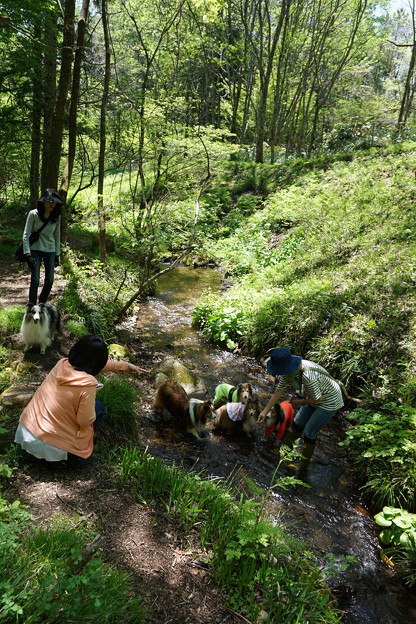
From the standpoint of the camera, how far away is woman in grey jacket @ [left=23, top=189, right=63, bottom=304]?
19.7ft

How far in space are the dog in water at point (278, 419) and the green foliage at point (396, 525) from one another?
169cm

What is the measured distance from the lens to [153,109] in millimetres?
10984

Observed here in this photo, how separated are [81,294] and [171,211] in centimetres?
287

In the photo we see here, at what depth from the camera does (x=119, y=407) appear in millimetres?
4961

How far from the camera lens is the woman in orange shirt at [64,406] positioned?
3.22 m

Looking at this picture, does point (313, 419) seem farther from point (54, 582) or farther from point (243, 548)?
point (54, 582)

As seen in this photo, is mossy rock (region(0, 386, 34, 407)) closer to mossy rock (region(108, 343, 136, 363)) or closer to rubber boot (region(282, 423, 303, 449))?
mossy rock (region(108, 343, 136, 363))

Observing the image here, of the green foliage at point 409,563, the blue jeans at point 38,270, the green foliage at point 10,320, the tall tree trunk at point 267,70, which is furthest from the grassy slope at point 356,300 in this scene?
the tall tree trunk at point 267,70

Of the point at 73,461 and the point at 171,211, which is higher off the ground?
the point at 171,211

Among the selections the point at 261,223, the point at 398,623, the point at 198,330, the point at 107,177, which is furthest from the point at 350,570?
the point at 107,177

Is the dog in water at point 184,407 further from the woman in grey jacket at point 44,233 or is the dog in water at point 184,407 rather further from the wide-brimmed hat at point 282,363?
the woman in grey jacket at point 44,233

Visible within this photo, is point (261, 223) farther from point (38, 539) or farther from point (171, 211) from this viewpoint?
point (38, 539)

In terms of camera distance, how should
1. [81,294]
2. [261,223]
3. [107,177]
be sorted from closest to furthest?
[81,294] → [261,223] → [107,177]

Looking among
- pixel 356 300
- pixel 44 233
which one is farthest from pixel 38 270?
pixel 356 300
